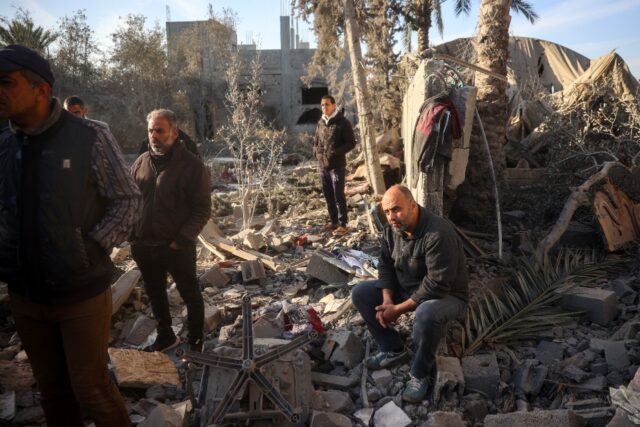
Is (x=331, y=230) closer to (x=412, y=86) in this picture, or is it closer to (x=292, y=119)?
(x=412, y=86)

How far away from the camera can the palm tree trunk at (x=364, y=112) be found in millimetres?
9172

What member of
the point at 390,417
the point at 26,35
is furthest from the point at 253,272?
the point at 26,35

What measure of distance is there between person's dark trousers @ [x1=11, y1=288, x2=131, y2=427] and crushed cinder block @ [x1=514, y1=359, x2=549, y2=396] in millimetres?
2709

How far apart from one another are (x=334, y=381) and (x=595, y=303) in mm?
2664

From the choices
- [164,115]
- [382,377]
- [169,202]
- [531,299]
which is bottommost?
[382,377]

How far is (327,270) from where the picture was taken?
5734 millimetres

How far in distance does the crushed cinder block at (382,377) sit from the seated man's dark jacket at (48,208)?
7.55 feet

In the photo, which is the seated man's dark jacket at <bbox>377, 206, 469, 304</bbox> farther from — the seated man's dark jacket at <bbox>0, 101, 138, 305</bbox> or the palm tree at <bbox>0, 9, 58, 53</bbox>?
the palm tree at <bbox>0, 9, 58, 53</bbox>

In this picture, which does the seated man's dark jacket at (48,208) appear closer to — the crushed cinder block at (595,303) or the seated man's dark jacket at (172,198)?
the seated man's dark jacket at (172,198)

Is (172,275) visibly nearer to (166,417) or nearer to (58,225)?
(166,417)

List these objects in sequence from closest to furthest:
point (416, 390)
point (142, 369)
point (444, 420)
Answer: point (444, 420) < point (416, 390) < point (142, 369)

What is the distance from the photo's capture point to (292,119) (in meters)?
25.1

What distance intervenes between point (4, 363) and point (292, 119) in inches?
876

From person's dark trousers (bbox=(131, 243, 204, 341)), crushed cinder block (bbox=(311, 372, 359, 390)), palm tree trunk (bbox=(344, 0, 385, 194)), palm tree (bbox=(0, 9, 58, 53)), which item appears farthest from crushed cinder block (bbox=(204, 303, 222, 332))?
palm tree (bbox=(0, 9, 58, 53))
